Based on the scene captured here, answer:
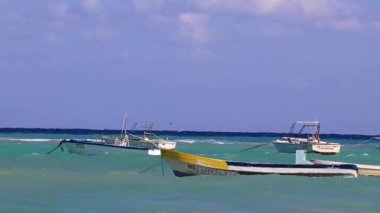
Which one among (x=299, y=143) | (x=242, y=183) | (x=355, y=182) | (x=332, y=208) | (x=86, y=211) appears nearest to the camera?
(x=86, y=211)

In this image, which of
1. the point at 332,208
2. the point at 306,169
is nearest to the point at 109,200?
the point at 332,208

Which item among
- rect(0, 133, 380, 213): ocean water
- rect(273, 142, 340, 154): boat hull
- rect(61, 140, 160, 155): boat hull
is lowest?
rect(0, 133, 380, 213): ocean water

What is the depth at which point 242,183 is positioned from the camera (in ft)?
84.8

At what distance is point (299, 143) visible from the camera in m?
57.2

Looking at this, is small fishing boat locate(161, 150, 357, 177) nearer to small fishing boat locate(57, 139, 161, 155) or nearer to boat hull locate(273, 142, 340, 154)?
small fishing boat locate(57, 139, 161, 155)

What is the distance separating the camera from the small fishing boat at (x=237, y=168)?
27.3 meters

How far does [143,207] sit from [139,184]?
7.62 m

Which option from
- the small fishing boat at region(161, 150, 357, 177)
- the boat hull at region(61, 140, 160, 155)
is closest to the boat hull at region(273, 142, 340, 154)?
the boat hull at region(61, 140, 160, 155)

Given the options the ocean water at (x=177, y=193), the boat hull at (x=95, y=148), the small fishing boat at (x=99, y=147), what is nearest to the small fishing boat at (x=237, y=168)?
the ocean water at (x=177, y=193)

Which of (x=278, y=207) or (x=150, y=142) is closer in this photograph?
(x=278, y=207)

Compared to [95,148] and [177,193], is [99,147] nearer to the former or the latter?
[95,148]

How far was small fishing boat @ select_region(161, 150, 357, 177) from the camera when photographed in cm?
2734

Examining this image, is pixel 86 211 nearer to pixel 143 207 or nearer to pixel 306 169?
pixel 143 207

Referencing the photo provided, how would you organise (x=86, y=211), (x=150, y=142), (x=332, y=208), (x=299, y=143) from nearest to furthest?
1. (x=86, y=211)
2. (x=332, y=208)
3. (x=150, y=142)
4. (x=299, y=143)
